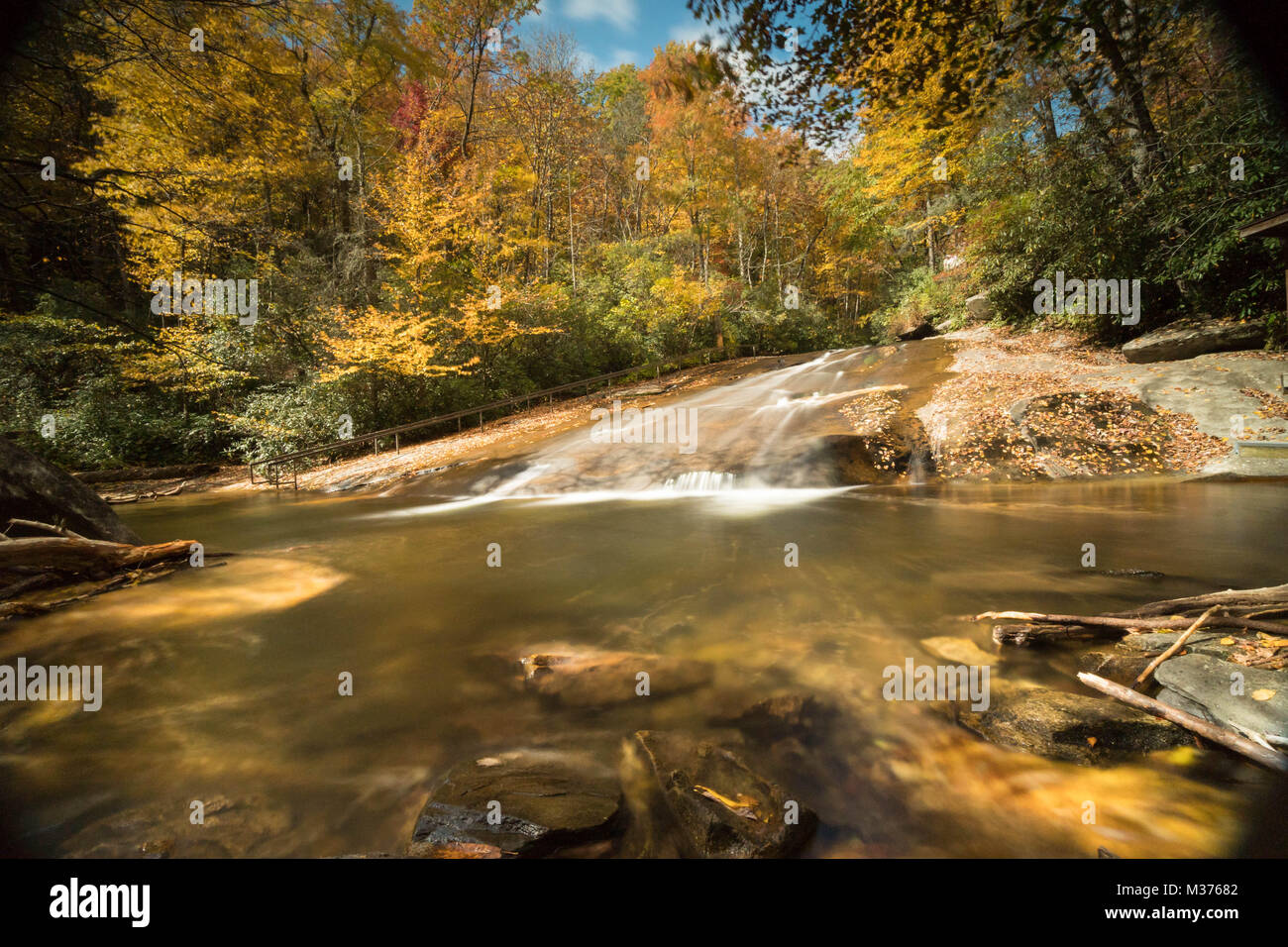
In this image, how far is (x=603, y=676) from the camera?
386 cm

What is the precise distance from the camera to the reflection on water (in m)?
2.43

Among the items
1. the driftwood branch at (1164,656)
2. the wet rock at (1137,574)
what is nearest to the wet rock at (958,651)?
the driftwood branch at (1164,656)

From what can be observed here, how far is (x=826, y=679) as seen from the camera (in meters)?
3.71

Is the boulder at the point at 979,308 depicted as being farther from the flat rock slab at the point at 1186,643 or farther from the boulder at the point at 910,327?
the flat rock slab at the point at 1186,643

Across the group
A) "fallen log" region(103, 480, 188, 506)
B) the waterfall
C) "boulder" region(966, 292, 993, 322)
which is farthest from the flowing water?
"boulder" region(966, 292, 993, 322)

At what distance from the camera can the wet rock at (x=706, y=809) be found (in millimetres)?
2232

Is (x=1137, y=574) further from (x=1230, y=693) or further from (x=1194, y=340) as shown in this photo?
(x=1194, y=340)

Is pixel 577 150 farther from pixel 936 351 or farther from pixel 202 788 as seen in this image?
pixel 202 788

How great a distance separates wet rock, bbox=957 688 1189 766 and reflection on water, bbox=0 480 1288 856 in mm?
111

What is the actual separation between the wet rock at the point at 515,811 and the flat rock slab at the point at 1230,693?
3235 millimetres

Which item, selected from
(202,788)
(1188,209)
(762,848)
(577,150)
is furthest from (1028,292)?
(202,788)

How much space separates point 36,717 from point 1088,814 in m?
6.28

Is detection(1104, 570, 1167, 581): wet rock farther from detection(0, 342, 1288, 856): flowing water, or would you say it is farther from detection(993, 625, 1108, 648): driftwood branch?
detection(993, 625, 1108, 648): driftwood branch

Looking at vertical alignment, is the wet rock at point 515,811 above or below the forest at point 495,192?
below
